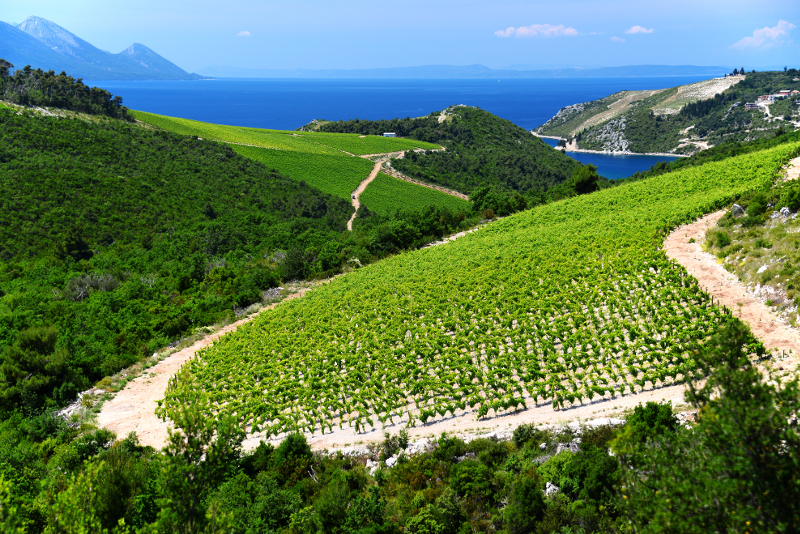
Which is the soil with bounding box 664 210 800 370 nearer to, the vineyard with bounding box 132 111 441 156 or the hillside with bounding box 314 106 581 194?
the hillside with bounding box 314 106 581 194

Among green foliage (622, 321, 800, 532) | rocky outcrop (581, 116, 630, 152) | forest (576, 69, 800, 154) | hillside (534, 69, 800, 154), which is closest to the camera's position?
green foliage (622, 321, 800, 532)

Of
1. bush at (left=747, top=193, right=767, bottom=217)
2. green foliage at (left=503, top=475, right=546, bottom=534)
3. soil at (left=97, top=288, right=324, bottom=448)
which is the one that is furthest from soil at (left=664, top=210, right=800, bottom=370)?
soil at (left=97, top=288, right=324, bottom=448)

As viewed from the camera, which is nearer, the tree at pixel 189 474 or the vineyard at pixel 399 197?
the tree at pixel 189 474

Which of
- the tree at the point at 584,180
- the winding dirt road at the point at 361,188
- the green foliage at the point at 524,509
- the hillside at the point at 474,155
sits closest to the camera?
the green foliage at the point at 524,509

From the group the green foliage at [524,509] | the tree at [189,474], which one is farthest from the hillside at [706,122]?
the tree at [189,474]

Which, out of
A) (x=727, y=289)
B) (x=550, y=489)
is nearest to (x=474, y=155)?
(x=727, y=289)

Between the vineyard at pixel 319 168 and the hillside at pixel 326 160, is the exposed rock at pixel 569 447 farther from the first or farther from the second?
the vineyard at pixel 319 168

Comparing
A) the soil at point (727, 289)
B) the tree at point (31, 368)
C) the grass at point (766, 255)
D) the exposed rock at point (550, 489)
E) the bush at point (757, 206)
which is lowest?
the tree at point (31, 368)
